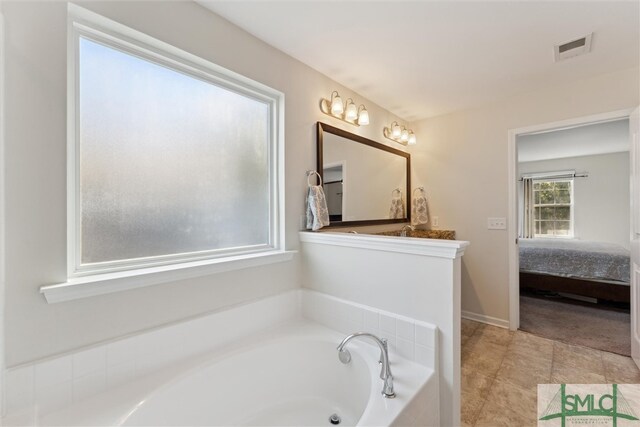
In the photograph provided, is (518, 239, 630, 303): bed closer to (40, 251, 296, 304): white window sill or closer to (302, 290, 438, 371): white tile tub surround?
(302, 290, 438, 371): white tile tub surround

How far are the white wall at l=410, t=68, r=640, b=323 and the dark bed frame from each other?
1.13 metres

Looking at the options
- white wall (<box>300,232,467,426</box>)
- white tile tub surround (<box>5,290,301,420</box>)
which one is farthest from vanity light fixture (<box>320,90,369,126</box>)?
white tile tub surround (<box>5,290,301,420</box>)

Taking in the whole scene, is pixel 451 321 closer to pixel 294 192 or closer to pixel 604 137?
pixel 294 192

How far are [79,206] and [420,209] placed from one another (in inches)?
122

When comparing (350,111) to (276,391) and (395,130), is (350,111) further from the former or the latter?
(276,391)

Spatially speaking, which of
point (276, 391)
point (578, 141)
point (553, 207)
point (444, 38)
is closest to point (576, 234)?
point (553, 207)

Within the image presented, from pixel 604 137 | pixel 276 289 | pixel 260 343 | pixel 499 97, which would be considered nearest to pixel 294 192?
pixel 276 289

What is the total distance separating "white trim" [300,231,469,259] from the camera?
1.35 meters

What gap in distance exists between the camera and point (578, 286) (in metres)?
3.24

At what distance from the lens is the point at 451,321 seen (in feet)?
4.48

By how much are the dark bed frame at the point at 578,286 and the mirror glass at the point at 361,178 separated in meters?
1.86

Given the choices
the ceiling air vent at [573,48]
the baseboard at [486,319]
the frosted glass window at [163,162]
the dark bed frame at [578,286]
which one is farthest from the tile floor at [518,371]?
the ceiling air vent at [573,48]

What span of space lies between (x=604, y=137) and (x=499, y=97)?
284cm

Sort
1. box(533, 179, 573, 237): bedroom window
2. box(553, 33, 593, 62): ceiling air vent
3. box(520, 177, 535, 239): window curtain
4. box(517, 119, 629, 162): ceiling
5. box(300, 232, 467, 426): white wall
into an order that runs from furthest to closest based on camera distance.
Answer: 1. box(520, 177, 535, 239): window curtain
2. box(533, 179, 573, 237): bedroom window
3. box(517, 119, 629, 162): ceiling
4. box(553, 33, 593, 62): ceiling air vent
5. box(300, 232, 467, 426): white wall
